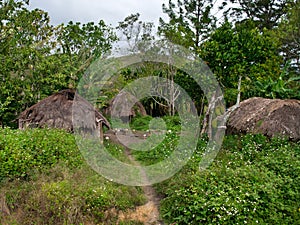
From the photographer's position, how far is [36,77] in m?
13.2

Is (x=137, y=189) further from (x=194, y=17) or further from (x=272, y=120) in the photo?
(x=194, y=17)

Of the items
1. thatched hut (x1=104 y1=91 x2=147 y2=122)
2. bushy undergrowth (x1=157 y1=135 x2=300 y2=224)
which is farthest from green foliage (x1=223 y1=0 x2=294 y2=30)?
bushy undergrowth (x1=157 y1=135 x2=300 y2=224)

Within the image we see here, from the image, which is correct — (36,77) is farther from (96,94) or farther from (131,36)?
(131,36)

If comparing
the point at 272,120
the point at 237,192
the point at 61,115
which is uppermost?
the point at 61,115

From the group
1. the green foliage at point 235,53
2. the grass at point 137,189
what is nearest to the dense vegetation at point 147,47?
the green foliage at point 235,53

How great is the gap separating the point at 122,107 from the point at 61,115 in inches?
269

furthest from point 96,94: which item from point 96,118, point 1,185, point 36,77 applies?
point 1,185

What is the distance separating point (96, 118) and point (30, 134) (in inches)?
116

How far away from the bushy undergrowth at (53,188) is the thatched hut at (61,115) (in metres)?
2.38

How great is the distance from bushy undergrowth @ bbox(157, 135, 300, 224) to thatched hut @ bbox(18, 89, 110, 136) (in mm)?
4151

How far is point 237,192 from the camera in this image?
552cm

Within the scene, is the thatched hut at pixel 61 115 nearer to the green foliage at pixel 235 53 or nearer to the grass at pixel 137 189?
the grass at pixel 137 189

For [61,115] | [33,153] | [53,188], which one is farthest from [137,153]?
[53,188]

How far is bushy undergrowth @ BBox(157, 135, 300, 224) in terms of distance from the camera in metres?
5.14
